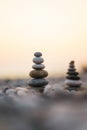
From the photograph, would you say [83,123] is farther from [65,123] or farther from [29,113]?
[29,113]

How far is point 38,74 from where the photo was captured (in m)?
5.53

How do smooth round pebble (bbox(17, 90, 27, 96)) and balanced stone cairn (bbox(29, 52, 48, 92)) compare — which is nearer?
smooth round pebble (bbox(17, 90, 27, 96))

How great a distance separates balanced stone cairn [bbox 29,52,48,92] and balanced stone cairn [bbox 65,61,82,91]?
1.21 feet

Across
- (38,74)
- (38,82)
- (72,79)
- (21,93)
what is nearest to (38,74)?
(38,74)

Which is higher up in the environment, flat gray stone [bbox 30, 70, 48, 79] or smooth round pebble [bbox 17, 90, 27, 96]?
flat gray stone [bbox 30, 70, 48, 79]

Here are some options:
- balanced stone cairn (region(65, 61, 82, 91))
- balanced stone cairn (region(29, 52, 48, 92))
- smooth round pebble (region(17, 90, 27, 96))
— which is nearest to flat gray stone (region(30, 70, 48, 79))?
balanced stone cairn (region(29, 52, 48, 92))

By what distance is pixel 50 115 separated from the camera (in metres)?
2.86

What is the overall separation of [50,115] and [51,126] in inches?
13.0

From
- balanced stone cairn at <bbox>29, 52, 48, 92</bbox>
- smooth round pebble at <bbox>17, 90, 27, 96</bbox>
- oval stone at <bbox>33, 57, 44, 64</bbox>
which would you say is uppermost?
oval stone at <bbox>33, 57, 44, 64</bbox>

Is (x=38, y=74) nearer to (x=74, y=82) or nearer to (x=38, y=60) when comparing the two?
(x=38, y=60)

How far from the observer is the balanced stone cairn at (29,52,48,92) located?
5.51 meters

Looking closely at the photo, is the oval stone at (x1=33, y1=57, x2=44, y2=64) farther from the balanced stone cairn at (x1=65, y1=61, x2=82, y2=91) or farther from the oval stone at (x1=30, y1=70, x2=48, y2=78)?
the balanced stone cairn at (x1=65, y1=61, x2=82, y2=91)

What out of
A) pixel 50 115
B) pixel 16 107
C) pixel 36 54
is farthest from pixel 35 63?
pixel 50 115

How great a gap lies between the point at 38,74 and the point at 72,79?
0.55 metres
